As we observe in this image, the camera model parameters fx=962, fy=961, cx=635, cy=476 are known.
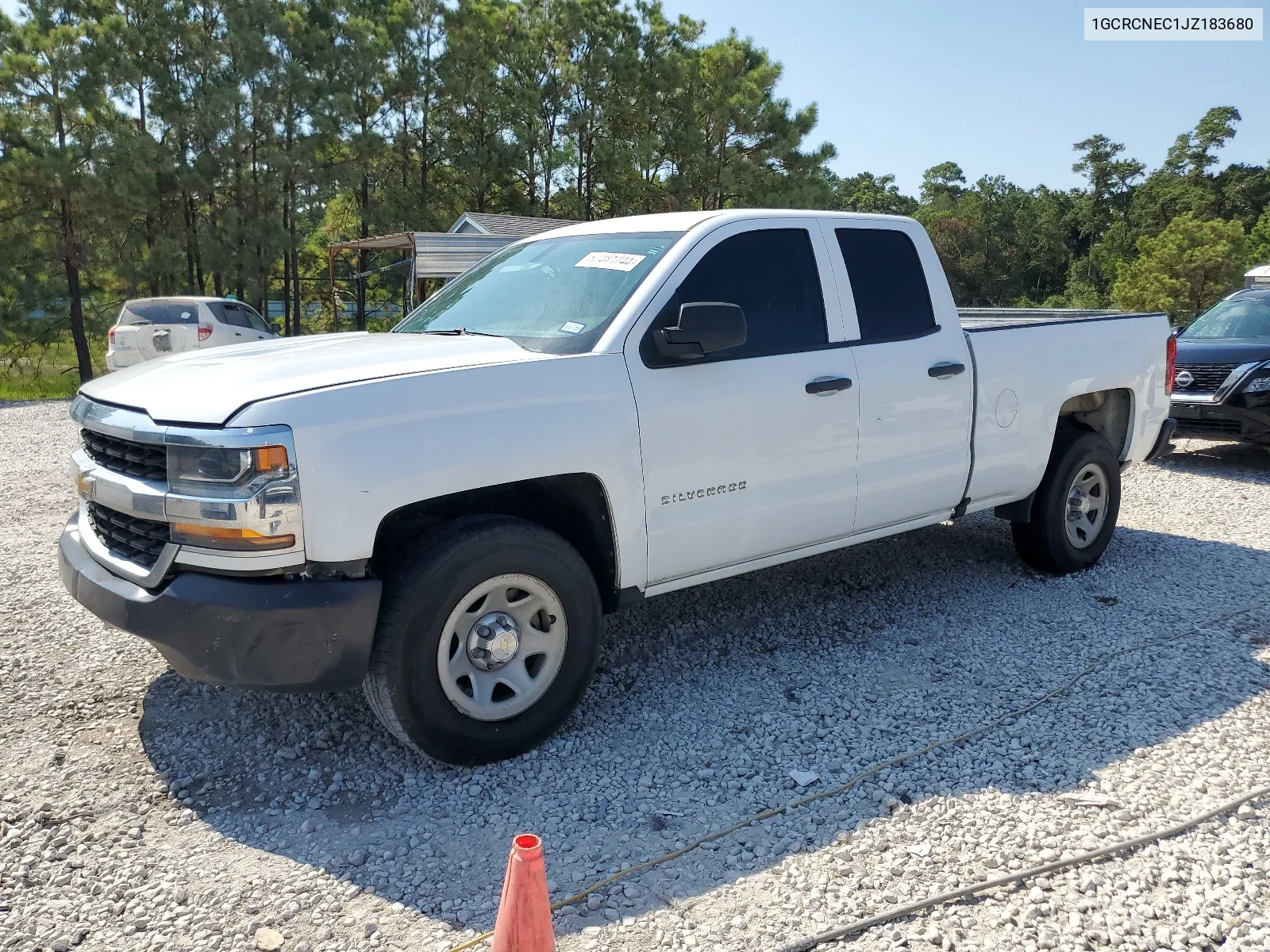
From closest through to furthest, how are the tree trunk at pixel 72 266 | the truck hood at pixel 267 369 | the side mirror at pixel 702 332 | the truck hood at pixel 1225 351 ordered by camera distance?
the truck hood at pixel 267 369
the side mirror at pixel 702 332
the truck hood at pixel 1225 351
the tree trunk at pixel 72 266

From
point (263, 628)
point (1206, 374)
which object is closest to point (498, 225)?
point (1206, 374)

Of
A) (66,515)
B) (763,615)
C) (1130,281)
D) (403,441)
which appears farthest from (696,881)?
(1130,281)

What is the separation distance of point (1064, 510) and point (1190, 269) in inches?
1325

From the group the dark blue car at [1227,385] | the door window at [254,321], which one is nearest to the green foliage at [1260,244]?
the dark blue car at [1227,385]

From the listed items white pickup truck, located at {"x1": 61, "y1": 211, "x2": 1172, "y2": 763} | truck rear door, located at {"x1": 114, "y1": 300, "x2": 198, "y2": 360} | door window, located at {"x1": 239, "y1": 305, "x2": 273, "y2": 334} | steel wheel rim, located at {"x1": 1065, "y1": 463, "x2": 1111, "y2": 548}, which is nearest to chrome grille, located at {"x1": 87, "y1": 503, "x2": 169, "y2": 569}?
white pickup truck, located at {"x1": 61, "y1": 211, "x2": 1172, "y2": 763}

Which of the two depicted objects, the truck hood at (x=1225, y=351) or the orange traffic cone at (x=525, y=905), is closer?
the orange traffic cone at (x=525, y=905)

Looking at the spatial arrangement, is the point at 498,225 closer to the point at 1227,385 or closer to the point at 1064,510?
the point at 1227,385

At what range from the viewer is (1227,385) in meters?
9.21

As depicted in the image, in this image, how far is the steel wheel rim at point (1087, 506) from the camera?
19.0 ft

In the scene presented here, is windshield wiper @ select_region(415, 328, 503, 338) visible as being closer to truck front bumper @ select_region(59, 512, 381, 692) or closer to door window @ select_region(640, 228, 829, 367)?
door window @ select_region(640, 228, 829, 367)

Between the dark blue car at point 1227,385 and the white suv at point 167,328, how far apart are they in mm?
11834

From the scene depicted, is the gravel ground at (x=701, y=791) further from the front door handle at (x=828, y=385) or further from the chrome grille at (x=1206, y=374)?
the chrome grille at (x=1206, y=374)

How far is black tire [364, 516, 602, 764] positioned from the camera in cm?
319

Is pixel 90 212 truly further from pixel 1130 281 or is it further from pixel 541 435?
pixel 1130 281
